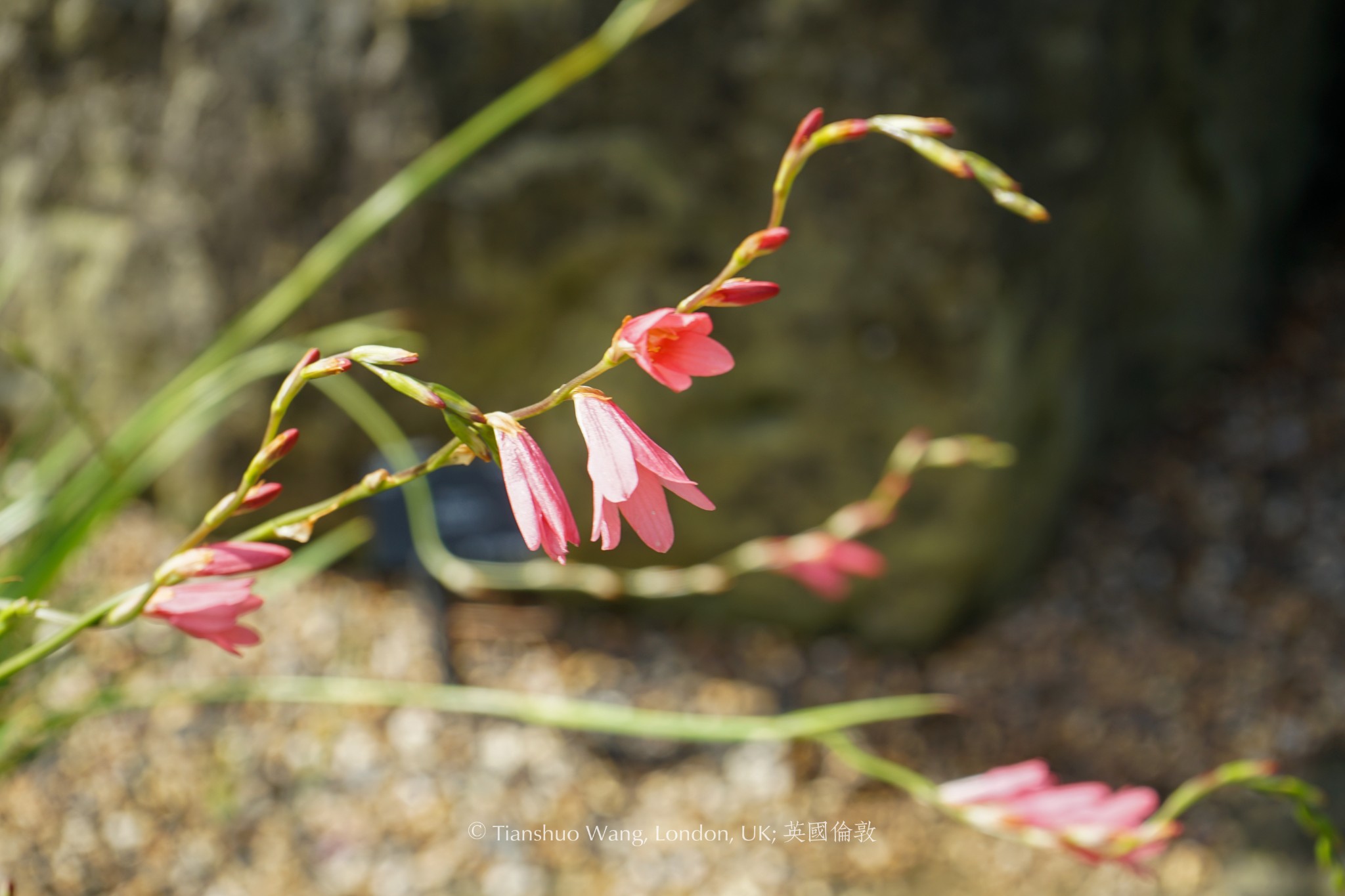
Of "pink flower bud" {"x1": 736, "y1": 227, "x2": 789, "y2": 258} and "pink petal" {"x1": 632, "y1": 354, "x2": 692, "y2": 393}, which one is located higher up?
"pink flower bud" {"x1": 736, "y1": 227, "x2": 789, "y2": 258}

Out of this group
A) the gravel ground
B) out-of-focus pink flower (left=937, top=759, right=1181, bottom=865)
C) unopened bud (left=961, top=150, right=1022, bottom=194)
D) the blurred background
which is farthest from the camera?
the blurred background

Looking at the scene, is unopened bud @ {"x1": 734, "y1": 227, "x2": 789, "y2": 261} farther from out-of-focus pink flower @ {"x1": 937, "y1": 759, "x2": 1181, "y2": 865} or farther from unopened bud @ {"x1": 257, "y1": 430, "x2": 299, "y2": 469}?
out-of-focus pink flower @ {"x1": 937, "y1": 759, "x2": 1181, "y2": 865}

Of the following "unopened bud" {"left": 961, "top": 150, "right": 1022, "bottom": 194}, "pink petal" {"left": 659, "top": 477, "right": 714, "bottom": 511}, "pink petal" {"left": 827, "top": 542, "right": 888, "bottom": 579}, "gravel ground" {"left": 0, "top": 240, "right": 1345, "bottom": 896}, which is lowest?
"gravel ground" {"left": 0, "top": 240, "right": 1345, "bottom": 896}

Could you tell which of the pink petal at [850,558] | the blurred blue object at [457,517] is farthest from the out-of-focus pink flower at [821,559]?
the blurred blue object at [457,517]

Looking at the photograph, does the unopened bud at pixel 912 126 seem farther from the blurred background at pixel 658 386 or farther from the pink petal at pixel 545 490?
the blurred background at pixel 658 386

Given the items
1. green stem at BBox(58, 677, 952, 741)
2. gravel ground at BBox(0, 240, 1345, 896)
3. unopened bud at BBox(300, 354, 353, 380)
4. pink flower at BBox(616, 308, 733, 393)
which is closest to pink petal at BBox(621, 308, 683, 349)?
pink flower at BBox(616, 308, 733, 393)

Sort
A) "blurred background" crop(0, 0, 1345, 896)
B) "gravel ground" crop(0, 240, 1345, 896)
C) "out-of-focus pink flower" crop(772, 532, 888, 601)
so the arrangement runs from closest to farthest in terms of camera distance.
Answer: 1. "out-of-focus pink flower" crop(772, 532, 888, 601)
2. "gravel ground" crop(0, 240, 1345, 896)
3. "blurred background" crop(0, 0, 1345, 896)

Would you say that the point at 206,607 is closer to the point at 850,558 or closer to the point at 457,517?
the point at 850,558

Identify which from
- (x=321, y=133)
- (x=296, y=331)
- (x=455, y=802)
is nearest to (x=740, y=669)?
(x=455, y=802)

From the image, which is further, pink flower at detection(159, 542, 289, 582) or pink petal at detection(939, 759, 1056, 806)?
pink petal at detection(939, 759, 1056, 806)
